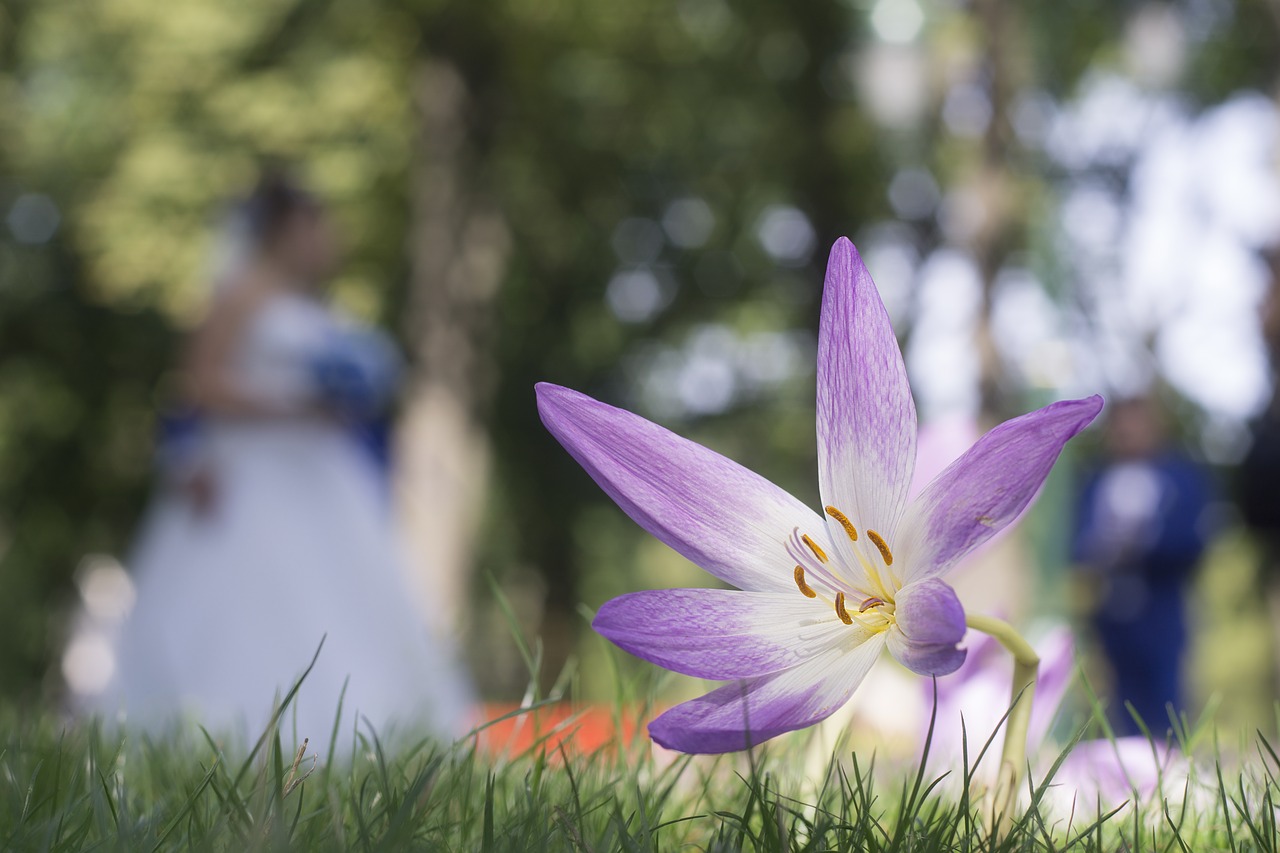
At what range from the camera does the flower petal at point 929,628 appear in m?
0.63

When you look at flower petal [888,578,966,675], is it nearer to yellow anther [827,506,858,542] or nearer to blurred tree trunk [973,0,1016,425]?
yellow anther [827,506,858,542]

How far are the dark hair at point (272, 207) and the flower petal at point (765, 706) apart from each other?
17.1 ft

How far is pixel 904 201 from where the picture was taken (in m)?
14.0

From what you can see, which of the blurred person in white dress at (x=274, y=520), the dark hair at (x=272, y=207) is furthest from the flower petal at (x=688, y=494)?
the dark hair at (x=272, y=207)

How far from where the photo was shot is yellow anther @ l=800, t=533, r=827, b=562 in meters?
0.76

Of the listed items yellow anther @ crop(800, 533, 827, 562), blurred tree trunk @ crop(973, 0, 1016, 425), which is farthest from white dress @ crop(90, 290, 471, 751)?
yellow anther @ crop(800, 533, 827, 562)

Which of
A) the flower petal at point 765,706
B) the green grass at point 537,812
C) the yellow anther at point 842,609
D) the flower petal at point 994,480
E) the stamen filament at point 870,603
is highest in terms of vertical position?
the flower petal at point 994,480

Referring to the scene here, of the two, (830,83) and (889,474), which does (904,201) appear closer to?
(830,83)

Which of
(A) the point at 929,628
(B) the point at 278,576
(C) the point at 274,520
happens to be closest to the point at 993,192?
(C) the point at 274,520

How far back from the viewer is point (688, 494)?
0.75 m

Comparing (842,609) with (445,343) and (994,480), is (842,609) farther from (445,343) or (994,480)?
(445,343)

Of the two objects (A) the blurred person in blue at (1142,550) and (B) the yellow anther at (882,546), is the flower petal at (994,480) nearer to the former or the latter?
(B) the yellow anther at (882,546)

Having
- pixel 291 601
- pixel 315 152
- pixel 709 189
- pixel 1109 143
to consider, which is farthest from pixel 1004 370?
pixel 1109 143

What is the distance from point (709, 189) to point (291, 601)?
995 cm
